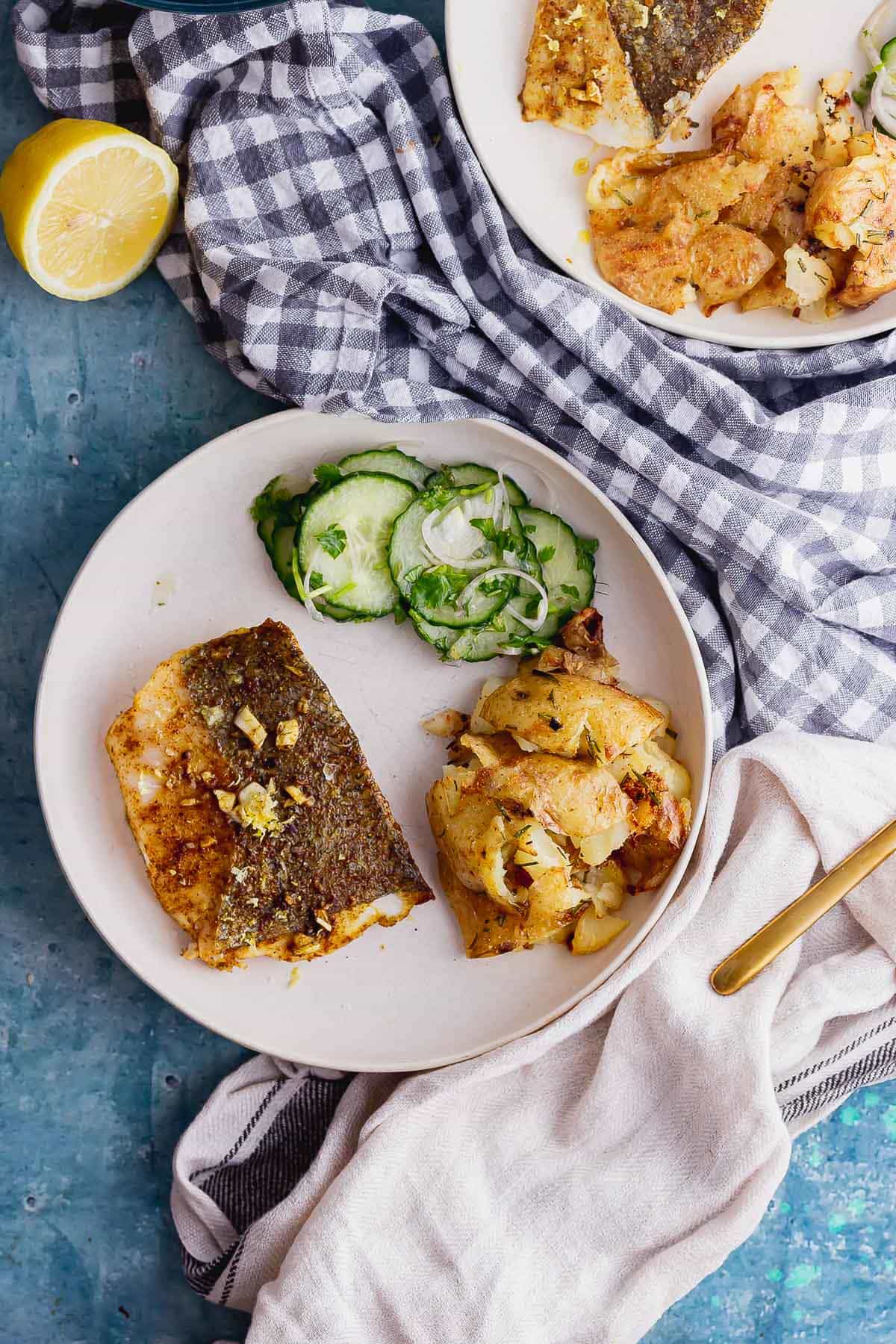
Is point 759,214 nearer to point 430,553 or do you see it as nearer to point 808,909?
point 430,553

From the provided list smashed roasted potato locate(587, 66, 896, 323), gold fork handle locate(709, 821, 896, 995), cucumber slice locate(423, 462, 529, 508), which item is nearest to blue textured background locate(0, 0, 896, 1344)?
cucumber slice locate(423, 462, 529, 508)

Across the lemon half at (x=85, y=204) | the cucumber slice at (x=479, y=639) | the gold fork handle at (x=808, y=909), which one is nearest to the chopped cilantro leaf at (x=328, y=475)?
the cucumber slice at (x=479, y=639)

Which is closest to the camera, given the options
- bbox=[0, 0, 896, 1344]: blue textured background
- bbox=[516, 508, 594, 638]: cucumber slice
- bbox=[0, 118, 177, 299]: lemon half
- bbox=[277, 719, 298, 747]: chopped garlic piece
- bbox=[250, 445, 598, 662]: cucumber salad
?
bbox=[0, 118, 177, 299]: lemon half

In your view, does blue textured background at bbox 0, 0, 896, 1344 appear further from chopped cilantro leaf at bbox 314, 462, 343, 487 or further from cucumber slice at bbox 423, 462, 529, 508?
A: cucumber slice at bbox 423, 462, 529, 508

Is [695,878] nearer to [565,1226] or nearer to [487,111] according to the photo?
[565,1226]

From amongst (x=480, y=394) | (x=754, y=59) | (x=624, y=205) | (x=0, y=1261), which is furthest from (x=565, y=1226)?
(x=754, y=59)
